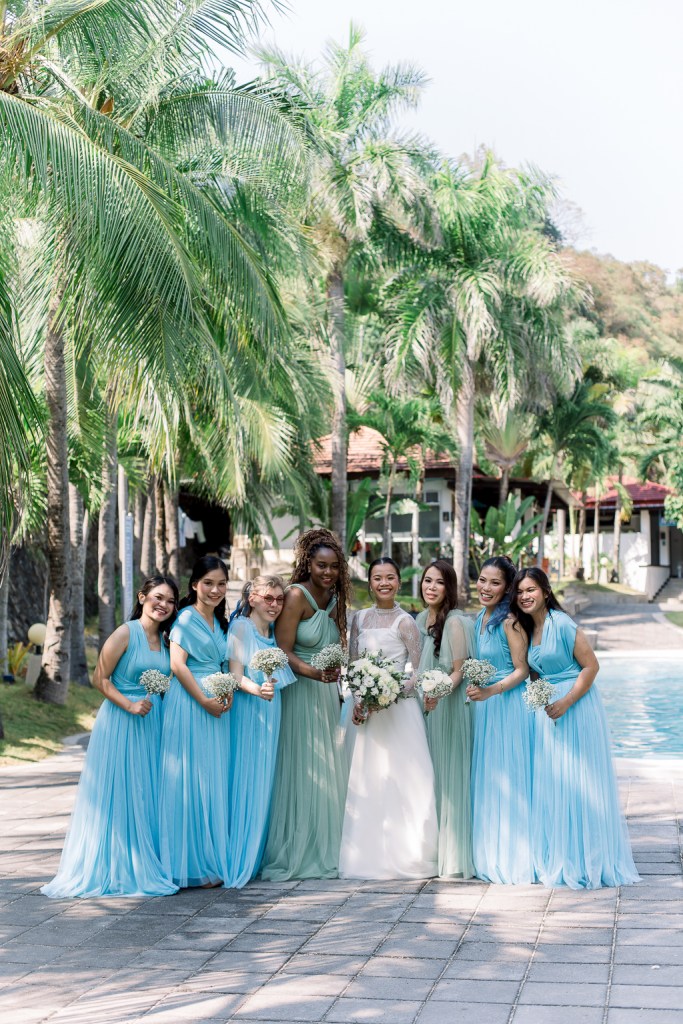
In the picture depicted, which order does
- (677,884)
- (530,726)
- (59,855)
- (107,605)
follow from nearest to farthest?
(677,884) < (530,726) < (59,855) < (107,605)

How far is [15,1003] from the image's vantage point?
482 cm

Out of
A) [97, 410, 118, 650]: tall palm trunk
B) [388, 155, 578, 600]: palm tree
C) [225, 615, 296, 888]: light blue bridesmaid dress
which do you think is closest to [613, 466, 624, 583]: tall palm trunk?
[388, 155, 578, 600]: palm tree

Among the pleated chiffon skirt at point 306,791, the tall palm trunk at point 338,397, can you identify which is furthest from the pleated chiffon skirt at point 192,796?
the tall palm trunk at point 338,397

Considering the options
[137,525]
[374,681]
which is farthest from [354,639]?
[137,525]

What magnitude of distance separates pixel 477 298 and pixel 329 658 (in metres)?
19.4

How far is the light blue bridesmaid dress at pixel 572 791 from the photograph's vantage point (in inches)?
261

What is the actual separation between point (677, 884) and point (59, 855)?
3.93m

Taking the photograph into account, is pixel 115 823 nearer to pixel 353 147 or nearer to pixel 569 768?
pixel 569 768

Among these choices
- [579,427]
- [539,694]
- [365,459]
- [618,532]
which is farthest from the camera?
[618,532]

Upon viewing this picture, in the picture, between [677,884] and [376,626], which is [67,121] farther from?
[677,884]

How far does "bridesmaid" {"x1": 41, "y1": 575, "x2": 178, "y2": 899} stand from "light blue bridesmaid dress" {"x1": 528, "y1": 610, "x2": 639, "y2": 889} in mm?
2231

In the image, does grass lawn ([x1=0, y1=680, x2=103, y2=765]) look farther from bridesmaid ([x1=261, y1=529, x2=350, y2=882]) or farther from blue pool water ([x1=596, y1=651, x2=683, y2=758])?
blue pool water ([x1=596, y1=651, x2=683, y2=758])

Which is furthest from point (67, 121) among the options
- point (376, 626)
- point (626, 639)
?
point (626, 639)

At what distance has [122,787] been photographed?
6.70 meters
